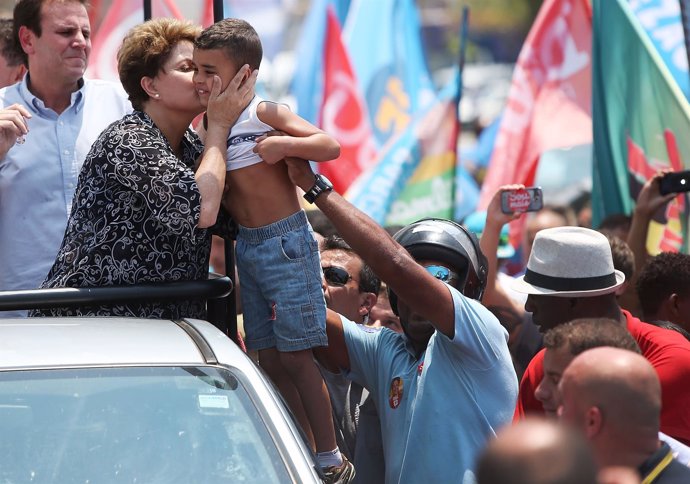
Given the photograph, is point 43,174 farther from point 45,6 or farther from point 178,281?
point 178,281

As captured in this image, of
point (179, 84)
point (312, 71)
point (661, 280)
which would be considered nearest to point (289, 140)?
point (179, 84)

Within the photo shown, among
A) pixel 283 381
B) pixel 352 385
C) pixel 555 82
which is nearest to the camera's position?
pixel 283 381

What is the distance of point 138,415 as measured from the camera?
2.78 meters

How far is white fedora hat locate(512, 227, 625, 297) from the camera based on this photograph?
3844 mm

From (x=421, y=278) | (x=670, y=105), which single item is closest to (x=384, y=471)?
(x=421, y=278)

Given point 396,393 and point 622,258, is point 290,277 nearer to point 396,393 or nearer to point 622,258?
point 396,393

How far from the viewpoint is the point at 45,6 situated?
448 cm

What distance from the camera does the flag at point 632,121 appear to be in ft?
23.4

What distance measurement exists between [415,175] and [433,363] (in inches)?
174

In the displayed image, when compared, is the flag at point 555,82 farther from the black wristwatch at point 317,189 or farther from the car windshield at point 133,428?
the car windshield at point 133,428

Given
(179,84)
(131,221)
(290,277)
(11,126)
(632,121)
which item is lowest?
(632,121)

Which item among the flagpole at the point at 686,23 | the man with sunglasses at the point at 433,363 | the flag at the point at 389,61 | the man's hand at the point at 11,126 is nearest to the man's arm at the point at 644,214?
the flagpole at the point at 686,23

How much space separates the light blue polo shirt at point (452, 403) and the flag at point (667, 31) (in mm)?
4537

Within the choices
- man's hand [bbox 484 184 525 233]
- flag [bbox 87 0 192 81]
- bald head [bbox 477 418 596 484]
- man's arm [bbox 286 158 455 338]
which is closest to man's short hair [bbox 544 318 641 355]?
man's arm [bbox 286 158 455 338]
